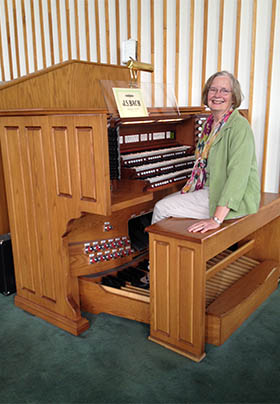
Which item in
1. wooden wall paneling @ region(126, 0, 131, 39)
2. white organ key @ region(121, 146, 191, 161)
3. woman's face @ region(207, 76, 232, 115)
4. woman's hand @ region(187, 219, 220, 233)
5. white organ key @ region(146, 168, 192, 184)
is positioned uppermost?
wooden wall paneling @ region(126, 0, 131, 39)

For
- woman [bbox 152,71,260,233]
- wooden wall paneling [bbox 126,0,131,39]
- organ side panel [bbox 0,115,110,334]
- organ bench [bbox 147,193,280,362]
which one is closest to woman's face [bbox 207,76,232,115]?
woman [bbox 152,71,260,233]

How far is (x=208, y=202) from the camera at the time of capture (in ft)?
7.61

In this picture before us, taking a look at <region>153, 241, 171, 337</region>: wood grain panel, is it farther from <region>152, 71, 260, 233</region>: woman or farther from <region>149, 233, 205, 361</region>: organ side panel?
<region>152, 71, 260, 233</region>: woman

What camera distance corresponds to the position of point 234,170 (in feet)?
6.81

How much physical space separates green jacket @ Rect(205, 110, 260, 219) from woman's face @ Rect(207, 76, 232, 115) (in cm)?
9

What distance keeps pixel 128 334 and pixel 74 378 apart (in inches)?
18.9

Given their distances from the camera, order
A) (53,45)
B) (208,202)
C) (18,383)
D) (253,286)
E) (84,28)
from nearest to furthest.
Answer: (18,383) < (208,202) < (253,286) < (84,28) < (53,45)

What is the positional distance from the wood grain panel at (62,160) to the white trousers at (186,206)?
0.60m

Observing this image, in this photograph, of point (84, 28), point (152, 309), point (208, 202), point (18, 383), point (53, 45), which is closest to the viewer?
point (18, 383)

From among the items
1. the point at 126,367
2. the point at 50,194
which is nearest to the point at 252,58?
the point at 50,194

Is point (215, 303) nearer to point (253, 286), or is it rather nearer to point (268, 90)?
point (253, 286)

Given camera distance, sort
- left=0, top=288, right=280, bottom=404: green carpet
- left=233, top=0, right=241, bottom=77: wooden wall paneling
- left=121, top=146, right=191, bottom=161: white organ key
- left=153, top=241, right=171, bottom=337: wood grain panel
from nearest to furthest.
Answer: left=0, top=288, right=280, bottom=404: green carpet < left=153, top=241, right=171, bottom=337: wood grain panel < left=121, top=146, right=191, bottom=161: white organ key < left=233, top=0, right=241, bottom=77: wooden wall paneling

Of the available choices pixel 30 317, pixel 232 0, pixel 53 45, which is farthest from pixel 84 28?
pixel 30 317

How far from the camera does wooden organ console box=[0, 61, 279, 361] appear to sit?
1991 millimetres
